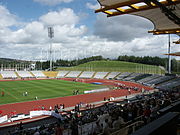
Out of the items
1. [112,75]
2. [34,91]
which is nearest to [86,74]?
[112,75]

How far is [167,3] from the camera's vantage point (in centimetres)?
572

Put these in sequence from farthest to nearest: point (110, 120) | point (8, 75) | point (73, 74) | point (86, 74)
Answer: point (73, 74) < point (86, 74) < point (8, 75) < point (110, 120)

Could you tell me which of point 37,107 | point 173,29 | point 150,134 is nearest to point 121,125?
point 150,134

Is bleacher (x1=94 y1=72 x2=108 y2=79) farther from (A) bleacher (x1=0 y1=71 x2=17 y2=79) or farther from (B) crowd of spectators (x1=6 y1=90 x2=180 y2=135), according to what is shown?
(B) crowd of spectators (x1=6 y1=90 x2=180 y2=135)

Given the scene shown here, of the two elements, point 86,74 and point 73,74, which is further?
point 73,74

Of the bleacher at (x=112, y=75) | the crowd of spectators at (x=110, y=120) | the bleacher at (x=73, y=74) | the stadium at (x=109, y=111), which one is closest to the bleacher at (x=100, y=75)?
the bleacher at (x=112, y=75)

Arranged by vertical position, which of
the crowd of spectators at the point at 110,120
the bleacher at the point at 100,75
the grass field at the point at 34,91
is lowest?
the grass field at the point at 34,91

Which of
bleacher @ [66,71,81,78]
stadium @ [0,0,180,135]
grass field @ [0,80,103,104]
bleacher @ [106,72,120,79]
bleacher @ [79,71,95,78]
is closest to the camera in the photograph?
stadium @ [0,0,180,135]

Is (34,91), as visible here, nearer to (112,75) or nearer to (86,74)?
(112,75)

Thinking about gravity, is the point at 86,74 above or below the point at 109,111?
below

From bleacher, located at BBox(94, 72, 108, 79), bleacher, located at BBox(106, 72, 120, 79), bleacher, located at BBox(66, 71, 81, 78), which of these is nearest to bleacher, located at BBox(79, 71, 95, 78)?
bleacher, located at BBox(66, 71, 81, 78)

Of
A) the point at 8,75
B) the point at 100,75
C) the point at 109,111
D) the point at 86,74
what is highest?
the point at 109,111

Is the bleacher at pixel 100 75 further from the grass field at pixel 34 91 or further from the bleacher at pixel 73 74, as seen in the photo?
the grass field at pixel 34 91

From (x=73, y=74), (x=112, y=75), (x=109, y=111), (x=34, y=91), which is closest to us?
(x=109, y=111)
